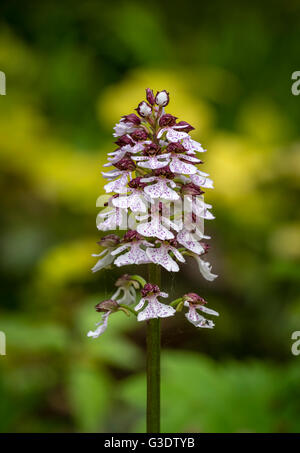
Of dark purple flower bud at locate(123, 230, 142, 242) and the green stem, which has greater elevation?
dark purple flower bud at locate(123, 230, 142, 242)

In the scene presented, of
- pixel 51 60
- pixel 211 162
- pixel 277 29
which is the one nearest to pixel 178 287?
pixel 211 162

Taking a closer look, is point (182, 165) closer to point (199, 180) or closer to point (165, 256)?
point (199, 180)

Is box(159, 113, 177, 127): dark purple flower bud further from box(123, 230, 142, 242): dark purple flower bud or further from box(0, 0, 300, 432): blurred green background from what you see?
box(0, 0, 300, 432): blurred green background

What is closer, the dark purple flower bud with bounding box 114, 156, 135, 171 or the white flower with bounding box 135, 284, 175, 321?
the white flower with bounding box 135, 284, 175, 321

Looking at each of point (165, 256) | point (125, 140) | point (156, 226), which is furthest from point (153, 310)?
point (125, 140)

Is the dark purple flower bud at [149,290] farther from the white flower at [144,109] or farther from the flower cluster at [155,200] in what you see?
the white flower at [144,109]

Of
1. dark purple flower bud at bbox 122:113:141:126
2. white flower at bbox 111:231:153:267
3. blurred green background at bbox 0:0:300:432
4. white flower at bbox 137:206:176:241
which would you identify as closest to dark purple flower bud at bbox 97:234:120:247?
white flower at bbox 111:231:153:267

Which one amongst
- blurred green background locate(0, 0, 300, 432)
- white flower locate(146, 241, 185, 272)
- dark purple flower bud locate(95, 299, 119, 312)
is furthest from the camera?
blurred green background locate(0, 0, 300, 432)
